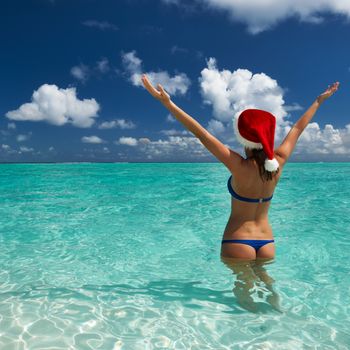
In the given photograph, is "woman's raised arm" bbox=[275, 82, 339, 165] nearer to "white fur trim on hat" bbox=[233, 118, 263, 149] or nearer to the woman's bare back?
the woman's bare back

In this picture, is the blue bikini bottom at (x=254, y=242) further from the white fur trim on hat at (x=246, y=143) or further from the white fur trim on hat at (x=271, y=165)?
the white fur trim on hat at (x=246, y=143)

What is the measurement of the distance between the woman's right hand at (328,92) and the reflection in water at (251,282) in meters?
1.93

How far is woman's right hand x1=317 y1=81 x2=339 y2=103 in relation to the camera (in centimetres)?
387

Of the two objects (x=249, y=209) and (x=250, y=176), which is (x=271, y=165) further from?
(x=249, y=209)

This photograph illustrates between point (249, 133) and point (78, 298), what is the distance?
2.91 meters

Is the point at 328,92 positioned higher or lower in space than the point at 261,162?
higher

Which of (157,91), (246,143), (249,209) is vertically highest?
(157,91)

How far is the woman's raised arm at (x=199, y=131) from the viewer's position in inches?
115

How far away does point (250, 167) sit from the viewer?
10.2 ft

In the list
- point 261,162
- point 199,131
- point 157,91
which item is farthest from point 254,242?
point 157,91

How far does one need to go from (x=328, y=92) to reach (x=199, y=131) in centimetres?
196

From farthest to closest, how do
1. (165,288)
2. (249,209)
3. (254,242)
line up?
(165,288)
(254,242)
(249,209)

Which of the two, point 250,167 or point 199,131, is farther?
point 250,167

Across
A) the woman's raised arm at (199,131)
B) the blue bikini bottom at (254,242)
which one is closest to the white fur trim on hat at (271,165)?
the woman's raised arm at (199,131)
